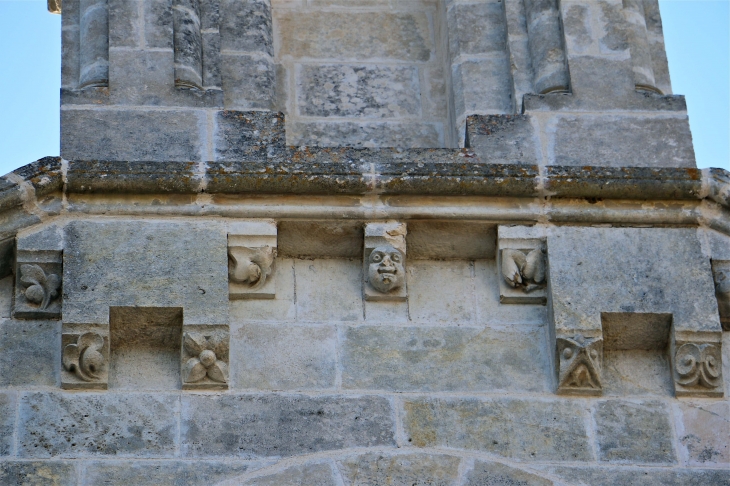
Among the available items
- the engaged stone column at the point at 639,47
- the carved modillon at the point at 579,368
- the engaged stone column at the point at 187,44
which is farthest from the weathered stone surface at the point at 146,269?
the engaged stone column at the point at 639,47

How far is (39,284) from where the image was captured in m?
6.09

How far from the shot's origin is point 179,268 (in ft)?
20.1

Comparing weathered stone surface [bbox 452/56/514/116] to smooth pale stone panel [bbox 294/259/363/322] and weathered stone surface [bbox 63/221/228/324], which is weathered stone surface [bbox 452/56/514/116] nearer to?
smooth pale stone panel [bbox 294/259/363/322]

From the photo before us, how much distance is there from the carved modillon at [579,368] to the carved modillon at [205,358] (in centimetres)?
114

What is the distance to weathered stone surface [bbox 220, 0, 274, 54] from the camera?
277 inches

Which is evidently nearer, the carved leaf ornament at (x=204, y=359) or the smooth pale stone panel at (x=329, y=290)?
the carved leaf ornament at (x=204, y=359)

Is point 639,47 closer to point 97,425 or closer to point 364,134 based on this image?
point 364,134

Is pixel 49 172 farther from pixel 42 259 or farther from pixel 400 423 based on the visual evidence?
pixel 400 423

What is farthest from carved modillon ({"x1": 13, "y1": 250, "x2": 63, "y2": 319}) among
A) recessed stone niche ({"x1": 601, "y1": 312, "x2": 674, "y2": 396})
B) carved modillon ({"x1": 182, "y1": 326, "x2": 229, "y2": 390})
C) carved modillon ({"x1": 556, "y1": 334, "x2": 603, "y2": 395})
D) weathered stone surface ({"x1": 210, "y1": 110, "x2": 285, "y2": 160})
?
recessed stone niche ({"x1": 601, "y1": 312, "x2": 674, "y2": 396})

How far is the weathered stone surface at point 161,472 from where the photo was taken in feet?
18.8

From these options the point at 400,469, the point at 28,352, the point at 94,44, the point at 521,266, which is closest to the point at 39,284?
the point at 28,352

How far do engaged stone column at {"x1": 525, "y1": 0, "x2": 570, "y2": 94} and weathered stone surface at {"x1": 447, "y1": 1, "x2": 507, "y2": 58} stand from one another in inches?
5.1

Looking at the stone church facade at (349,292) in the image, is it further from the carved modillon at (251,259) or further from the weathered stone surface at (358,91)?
the weathered stone surface at (358,91)

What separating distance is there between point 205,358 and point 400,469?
0.74 metres
